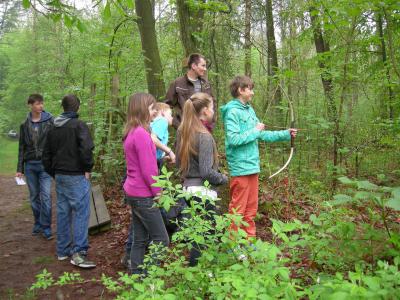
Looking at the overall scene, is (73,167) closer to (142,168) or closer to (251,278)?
(142,168)

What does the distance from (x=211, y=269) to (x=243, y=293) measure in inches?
25.5

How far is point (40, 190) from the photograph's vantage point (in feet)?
19.6

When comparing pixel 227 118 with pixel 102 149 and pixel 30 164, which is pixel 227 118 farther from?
pixel 102 149

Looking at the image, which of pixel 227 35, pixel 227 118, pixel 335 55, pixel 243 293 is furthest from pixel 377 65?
pixel 243 293

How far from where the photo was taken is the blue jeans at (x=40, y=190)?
19.4 ft

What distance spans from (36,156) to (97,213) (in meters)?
1.33

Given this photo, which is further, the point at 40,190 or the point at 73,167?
the point at 40,190

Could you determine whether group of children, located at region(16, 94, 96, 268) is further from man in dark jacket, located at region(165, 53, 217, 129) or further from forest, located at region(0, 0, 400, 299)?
man in dark jacket, located at region(165, 53, 217, 129)

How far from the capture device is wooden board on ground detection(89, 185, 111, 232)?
588 centimetres

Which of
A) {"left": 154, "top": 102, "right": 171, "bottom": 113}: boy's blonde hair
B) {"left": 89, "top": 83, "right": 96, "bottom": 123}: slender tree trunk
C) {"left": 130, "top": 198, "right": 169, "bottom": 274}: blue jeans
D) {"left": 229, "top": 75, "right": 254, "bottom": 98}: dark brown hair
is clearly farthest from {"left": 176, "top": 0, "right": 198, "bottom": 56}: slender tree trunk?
{"left": 89, "top": 83, "right": 96, "bottom": 123}: slender tree trunk

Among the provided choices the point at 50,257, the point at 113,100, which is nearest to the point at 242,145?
the point at 50,257

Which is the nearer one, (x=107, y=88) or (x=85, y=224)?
(x=85, y=224)

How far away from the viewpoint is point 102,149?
320 inches

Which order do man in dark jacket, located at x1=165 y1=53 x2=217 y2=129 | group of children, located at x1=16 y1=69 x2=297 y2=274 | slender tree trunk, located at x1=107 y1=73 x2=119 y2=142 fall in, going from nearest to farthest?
group of children, located at x1=16 y1=69 x2=297 y2=274
man in dark jacket, located at x1=165 y1=53 x2=217 y2=129
slender tree trunk, located at x1=107 y1=73 x2=119 y2=142
